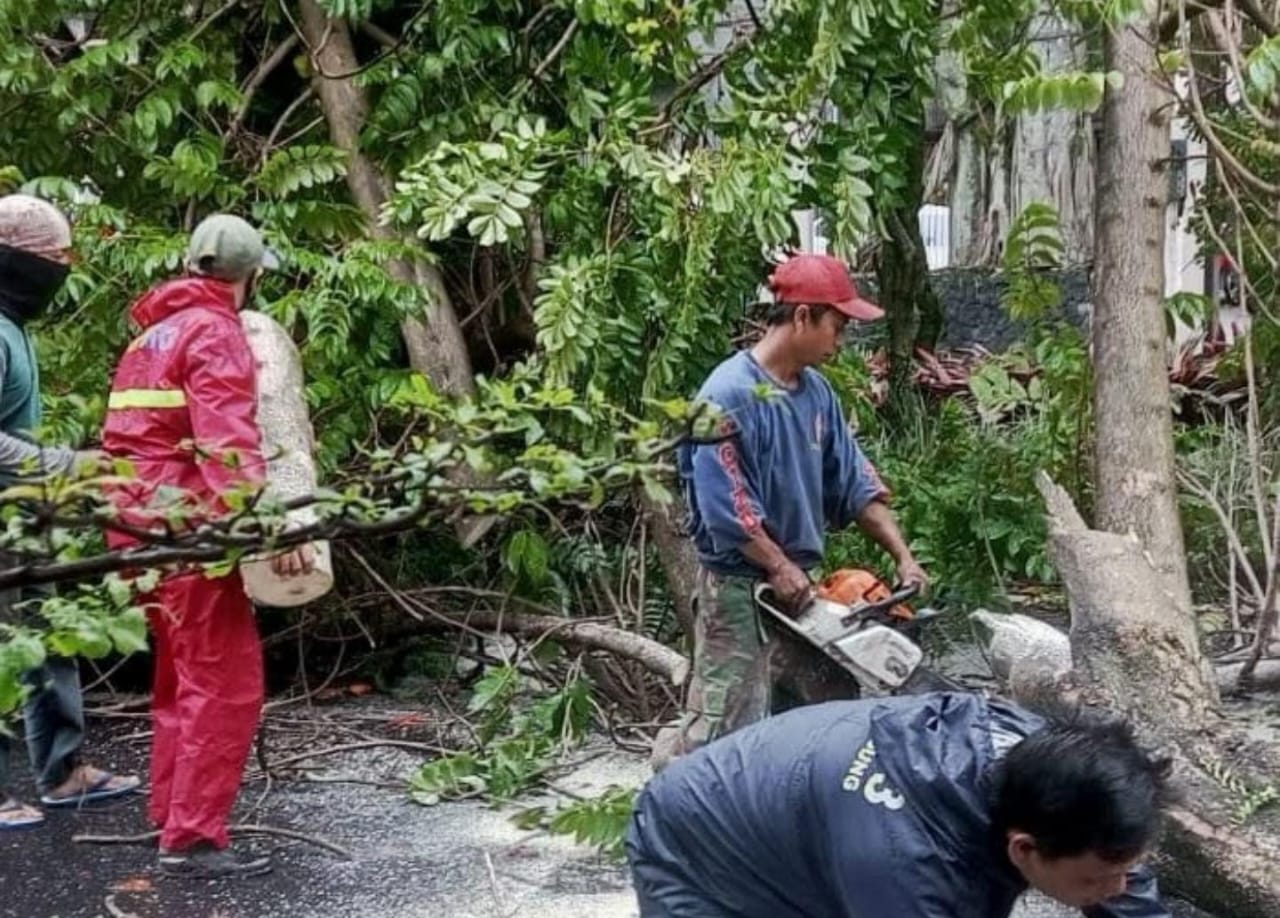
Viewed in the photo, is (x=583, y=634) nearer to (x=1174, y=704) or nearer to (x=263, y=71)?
(x=1174, y=704)

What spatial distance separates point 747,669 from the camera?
4715 millimetres

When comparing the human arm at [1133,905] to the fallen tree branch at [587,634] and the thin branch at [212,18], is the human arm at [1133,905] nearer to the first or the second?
the fallen tree branch at [587,634]

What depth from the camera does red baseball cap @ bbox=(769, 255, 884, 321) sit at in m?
4.59

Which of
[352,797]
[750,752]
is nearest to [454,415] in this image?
[750,752]

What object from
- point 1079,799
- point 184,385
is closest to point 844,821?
point 1079,799

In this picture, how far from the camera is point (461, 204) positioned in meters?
5.95

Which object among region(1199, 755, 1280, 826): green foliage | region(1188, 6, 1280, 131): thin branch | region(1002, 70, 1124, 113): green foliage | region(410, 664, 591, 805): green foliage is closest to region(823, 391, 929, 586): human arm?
region(1199, 755, 1280, 826): green foliage

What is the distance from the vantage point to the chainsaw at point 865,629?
175 inches

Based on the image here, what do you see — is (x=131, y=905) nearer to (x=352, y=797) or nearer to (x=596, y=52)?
(x=352, y=797)

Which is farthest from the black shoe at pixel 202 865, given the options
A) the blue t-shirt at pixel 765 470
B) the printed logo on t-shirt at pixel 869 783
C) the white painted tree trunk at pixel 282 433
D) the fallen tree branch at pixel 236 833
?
the printed logo on t-shirt at pixel 869 783

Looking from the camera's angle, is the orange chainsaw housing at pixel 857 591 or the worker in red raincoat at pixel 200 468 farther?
the worker in red raincoat at pixel 200 468

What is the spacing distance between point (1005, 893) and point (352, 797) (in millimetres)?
3599

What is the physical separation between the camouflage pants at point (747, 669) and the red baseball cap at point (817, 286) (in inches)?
29.2

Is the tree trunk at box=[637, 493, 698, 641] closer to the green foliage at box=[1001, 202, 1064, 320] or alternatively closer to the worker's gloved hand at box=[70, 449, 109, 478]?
the green foliage at box=[1001, 202, 1064, 320]
